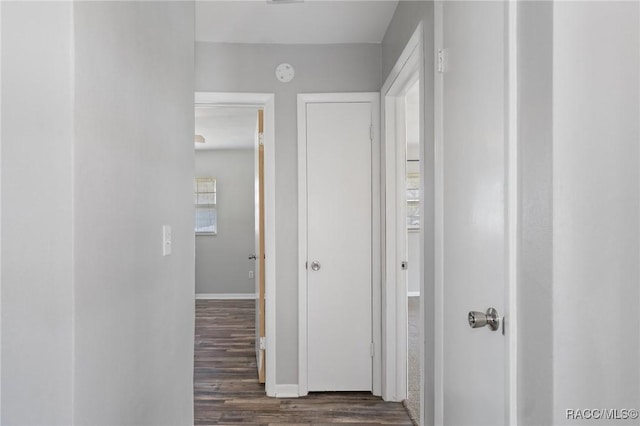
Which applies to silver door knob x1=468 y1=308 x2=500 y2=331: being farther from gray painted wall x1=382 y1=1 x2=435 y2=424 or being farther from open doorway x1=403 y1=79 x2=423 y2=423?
open doorway x1=403 y1=79 x2=423 y2=423

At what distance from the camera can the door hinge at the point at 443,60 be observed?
5.58 ft

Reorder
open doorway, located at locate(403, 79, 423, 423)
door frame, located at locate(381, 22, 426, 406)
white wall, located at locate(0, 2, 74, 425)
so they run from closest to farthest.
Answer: white wall, located at locate(0, 2, 74, 425)
door frame, located at locate(381, 22, 426, 406)
open doorway, located at locate(403, 79, 423, 423)

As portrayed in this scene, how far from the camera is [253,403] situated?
9.93ft

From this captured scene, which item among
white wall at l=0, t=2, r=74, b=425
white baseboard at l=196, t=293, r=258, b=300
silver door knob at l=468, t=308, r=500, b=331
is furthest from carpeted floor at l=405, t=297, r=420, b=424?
white baseboard at l=196, t=293, r=258, b=300

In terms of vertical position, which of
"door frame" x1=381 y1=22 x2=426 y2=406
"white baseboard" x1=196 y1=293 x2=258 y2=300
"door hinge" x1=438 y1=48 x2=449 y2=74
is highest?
"door hinge" x1=438 y1=48 x2=449 y2=74

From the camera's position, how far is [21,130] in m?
0.97

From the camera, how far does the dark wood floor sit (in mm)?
2777

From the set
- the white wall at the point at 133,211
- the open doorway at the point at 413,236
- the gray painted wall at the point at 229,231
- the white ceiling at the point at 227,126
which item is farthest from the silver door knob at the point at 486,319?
the gray painted wall at the point at 229,231

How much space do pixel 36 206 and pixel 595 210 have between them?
1.21m

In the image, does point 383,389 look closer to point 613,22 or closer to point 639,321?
point 639,321

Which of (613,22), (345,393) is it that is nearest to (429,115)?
(613,22)

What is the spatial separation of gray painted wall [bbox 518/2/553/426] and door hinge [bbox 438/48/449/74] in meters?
0.57

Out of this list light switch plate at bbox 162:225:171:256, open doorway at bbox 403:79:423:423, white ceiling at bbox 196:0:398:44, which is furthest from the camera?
open doorway at bbox 403:79:423:423

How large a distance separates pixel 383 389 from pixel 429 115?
1.97 m
